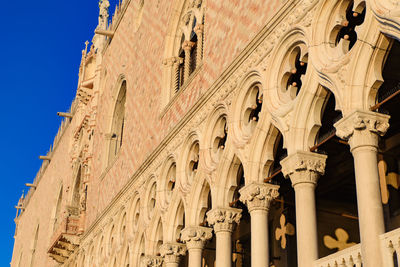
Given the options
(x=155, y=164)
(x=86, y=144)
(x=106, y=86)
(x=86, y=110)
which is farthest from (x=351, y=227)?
(x=86, y=110)

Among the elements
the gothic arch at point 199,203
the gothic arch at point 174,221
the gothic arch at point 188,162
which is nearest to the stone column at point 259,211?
the gothic arch at point 199,203

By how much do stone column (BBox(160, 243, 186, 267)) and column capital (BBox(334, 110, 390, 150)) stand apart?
7.14m

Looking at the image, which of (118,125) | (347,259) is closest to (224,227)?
(347,259)

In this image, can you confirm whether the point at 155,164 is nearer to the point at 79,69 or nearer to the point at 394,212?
the point at 394,212

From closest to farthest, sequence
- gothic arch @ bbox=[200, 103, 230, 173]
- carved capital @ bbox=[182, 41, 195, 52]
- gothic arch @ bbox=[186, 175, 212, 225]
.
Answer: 1. gothic arch @ bbox=[200, 103, 230, 173]
2. gothic arch @ bbox=[186, 175, 212, 225]
3. carved capital @ bbox=[182, 41, 195, 52]

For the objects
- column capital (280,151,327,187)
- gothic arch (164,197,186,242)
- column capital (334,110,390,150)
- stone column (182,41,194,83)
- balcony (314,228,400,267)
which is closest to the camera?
balcony (314,228,400,267)

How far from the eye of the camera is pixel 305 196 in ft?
→ 31.1

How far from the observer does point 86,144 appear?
2850cm

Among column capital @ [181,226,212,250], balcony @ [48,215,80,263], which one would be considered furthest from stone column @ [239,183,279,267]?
balcony @ [48,215,80,263]

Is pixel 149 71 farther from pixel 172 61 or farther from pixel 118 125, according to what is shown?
pixel 118 125

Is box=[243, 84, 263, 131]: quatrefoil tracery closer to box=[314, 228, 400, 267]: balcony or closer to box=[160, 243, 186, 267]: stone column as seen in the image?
box=[314, 228, 400, 267]: balcony

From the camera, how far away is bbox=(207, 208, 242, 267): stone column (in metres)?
12.2

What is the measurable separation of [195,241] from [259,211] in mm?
2951

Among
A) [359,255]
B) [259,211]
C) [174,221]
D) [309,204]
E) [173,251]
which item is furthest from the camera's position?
[174,221]
